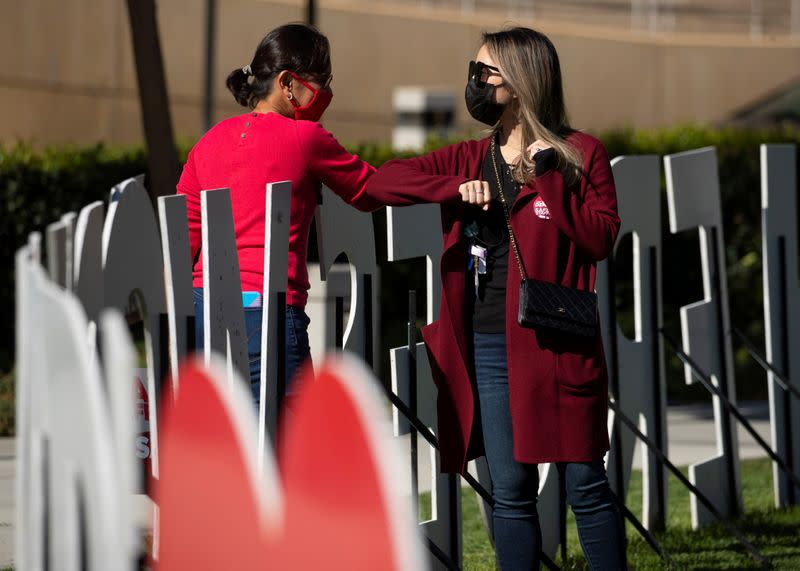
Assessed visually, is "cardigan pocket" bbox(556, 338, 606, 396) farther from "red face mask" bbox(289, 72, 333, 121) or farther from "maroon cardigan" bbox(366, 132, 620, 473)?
"red face mask" bbox(289, 72, 333, 121)

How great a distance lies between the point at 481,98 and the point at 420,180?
10.9 inches

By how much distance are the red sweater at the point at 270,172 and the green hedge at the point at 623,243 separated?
7.20 meters

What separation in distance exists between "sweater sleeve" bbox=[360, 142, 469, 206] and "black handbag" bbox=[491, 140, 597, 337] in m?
0.15

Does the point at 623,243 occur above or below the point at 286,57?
below

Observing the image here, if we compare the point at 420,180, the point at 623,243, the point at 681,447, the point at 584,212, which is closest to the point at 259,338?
the point at 420,180

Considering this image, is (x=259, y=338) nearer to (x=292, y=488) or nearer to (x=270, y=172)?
(x=270, y=172)

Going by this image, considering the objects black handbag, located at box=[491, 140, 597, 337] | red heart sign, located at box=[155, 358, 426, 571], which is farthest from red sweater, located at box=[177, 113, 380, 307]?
red heart sign, located at box=[155, 358, 426, 571]

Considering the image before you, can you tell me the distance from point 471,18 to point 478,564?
19098mm

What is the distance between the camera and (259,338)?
14.0 ft

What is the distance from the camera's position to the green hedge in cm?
1138

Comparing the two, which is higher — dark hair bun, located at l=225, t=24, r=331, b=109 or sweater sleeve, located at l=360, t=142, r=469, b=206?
dark hair bun, located at l=225, t=24, r=331, b=109

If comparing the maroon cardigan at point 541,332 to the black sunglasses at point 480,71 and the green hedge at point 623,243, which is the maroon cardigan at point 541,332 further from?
the green hedge at point 623,243

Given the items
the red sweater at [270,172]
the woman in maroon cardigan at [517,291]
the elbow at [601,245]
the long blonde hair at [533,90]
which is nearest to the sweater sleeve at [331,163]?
the red sweater at [270,172]

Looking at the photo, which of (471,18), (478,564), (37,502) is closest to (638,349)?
(478,564)
